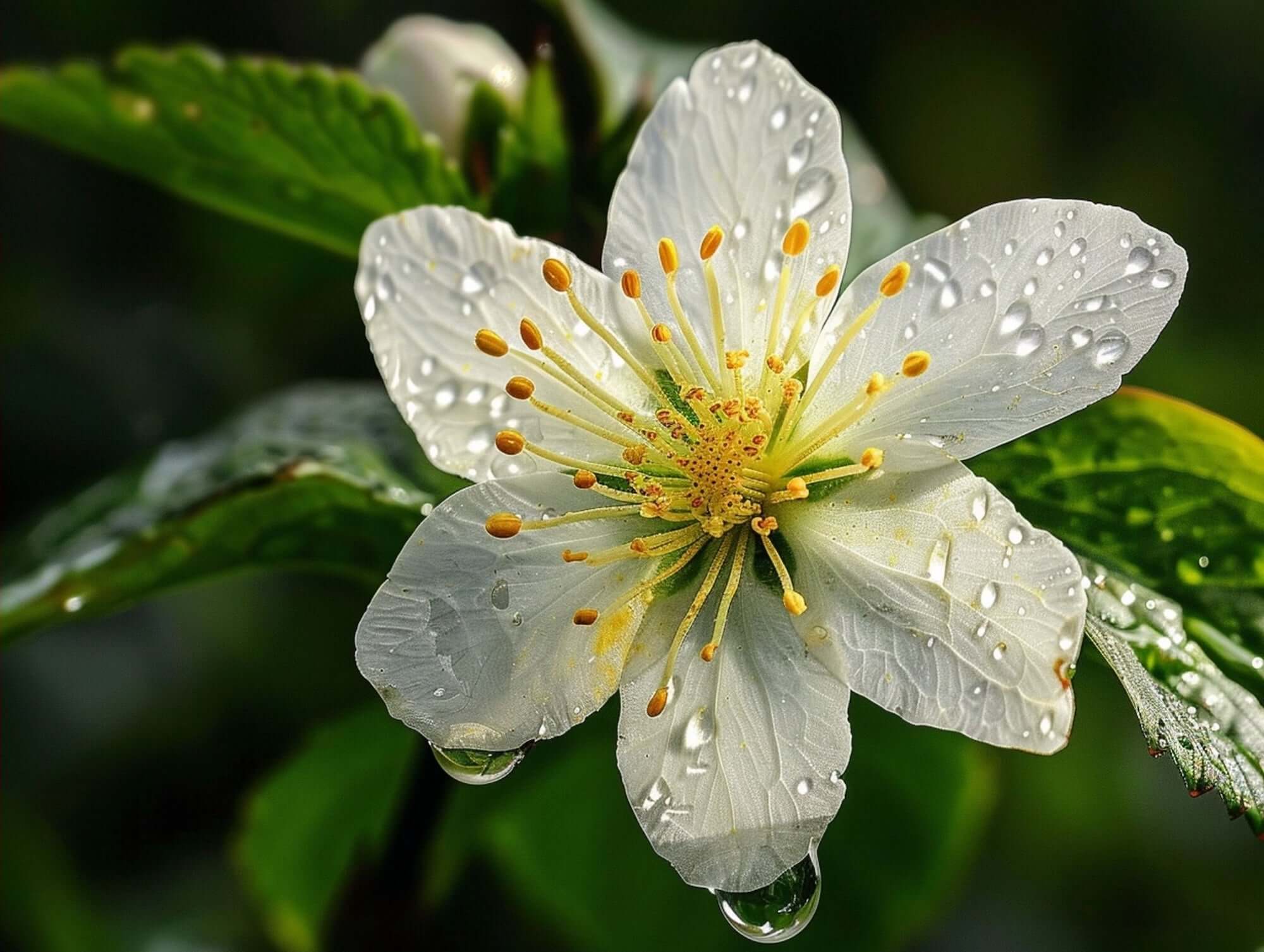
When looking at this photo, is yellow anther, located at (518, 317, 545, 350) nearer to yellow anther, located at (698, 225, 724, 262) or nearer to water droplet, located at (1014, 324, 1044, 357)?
yellow anther, located at (698, 225, 724, 262)

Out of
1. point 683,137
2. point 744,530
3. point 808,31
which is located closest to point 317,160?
point 683,137

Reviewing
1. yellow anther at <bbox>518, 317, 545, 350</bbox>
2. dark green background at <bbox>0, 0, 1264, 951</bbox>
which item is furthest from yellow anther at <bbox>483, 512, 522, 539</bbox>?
dark green background at <bbox>0, 0, 1264, 951</bbox>

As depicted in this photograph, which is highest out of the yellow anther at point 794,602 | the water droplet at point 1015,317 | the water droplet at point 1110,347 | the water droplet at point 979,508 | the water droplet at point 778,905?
the water droplet at point 1015,317

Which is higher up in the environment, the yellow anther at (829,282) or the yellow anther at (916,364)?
the yellow anther at (829,282)

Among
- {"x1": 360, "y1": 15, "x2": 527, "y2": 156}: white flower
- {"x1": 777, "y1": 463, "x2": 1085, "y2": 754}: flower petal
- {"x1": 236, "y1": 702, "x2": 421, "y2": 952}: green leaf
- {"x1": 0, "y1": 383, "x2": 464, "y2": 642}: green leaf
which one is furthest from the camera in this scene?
{"x1": 236, "y1": 702, "x2": 421, "y2": 952}: green leaf

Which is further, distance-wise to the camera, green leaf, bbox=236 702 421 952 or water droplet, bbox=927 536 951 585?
green leaf, bbox=236 702 421 952

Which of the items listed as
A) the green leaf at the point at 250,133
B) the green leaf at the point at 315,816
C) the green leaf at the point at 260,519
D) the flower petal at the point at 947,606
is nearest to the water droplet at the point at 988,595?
the flower petal at the point at 947,606

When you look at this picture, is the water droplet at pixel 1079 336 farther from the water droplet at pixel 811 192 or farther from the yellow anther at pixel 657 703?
the yellow anther at pixel 657 703
